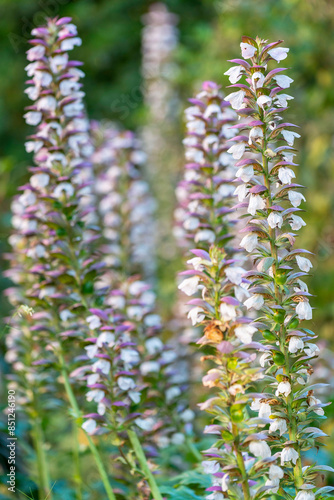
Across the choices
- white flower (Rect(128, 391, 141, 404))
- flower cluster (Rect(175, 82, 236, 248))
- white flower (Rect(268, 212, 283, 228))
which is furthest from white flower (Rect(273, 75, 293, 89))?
white flower (Rect(128, 391, 141, 404))

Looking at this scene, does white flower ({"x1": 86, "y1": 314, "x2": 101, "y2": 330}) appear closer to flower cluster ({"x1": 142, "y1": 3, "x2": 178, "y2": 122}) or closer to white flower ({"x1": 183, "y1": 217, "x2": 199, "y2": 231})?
white flower ({"x1": 183, "y1": 217, "x2": 199, "y2": 231})

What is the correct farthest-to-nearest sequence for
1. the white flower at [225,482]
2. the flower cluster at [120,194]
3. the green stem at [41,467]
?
the flower cluster at [120,194] → the green stem at [41,467] → the white flower at [225,482]

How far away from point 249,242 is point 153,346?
4.12 feet

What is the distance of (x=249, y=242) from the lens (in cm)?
193

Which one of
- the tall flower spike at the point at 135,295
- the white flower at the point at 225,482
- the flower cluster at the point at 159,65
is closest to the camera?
the white flower at the point at 225,482

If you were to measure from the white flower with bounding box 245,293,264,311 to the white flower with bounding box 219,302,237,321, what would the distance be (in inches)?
4.2

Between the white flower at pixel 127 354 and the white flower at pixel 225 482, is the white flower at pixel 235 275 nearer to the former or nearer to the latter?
the white flower at pixel 225 482

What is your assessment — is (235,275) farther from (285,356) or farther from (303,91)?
(303,91)

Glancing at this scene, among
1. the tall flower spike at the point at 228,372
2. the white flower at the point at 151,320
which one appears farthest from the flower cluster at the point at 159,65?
the tall flower spike at the point at 228,372

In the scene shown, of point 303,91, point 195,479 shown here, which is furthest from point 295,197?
point 303,91

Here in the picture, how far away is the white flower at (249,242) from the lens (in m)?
1.93

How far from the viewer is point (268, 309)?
1.96 meters

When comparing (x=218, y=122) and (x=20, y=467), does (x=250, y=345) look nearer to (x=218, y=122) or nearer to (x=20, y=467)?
(x=218, y=122)

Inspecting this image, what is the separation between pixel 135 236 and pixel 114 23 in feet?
36.2
